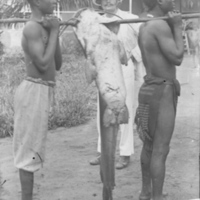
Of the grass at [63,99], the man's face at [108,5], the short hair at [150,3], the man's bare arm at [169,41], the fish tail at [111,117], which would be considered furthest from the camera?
the grass at [63,99]

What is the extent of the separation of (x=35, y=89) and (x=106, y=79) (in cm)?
52

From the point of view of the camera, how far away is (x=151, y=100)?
366 cm

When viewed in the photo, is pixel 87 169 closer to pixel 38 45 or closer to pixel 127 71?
pixel 127 71

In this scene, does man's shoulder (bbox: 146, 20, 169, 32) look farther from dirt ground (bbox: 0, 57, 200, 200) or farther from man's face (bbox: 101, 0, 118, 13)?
dirt ground (bbox: 0, 57, 200, 200)

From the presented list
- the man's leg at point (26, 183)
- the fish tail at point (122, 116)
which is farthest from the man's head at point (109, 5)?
the man's leg at point (26, 183)

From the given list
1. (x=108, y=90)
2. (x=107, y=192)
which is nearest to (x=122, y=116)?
(x=108, y=90)

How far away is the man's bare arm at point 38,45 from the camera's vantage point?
339 centimetres

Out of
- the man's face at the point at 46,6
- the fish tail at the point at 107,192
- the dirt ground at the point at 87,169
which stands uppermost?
the man's face at the point at 46,6

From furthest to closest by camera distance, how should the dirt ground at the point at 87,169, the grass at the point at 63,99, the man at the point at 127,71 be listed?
the grass at the point at 63,99 → the dirt ground at the point at 87,169 → the man at the point at 127,71

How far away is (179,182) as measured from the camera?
14.9 feet

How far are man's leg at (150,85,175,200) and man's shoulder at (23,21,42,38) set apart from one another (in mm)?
953

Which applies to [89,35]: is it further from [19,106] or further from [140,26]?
[19,106]

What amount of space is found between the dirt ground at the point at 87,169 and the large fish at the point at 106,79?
0.98m

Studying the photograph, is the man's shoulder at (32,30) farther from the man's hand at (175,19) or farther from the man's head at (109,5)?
the man's head at (109,5)
